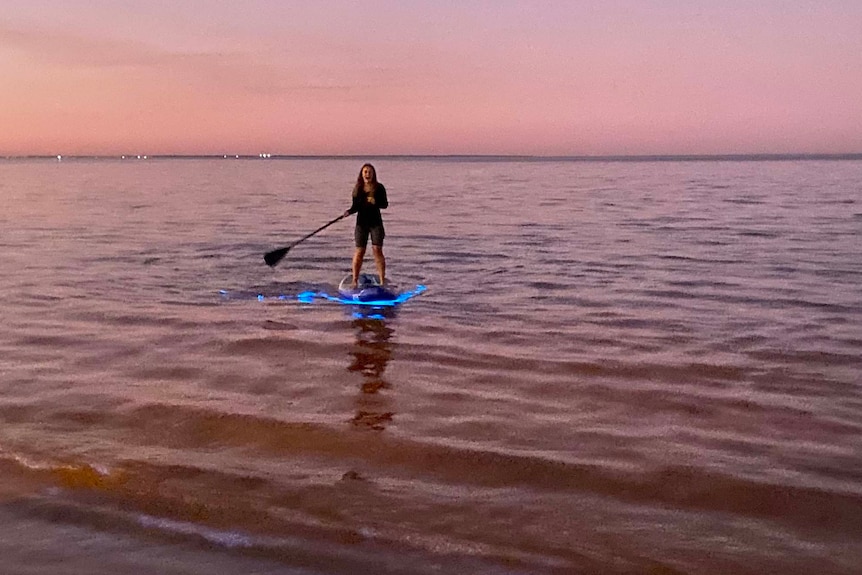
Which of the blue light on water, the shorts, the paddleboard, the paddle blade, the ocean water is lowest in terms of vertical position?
the ocean water

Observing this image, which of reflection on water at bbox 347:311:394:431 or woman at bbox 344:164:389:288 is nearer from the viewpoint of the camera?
reflection on water at bbox 347:311:394:431

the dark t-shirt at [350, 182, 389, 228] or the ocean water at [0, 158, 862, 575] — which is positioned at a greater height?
the dark t-shirt at [350, 182, 389, 228]

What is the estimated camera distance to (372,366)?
8.67 metres

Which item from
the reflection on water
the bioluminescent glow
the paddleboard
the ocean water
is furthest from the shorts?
the reflection on water

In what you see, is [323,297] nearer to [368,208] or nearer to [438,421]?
[368,208]

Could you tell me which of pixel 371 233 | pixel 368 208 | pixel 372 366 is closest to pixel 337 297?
pixel 371 233

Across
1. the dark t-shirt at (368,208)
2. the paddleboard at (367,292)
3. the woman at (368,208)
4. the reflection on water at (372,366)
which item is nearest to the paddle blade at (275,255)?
the paddleboard at (367,292)

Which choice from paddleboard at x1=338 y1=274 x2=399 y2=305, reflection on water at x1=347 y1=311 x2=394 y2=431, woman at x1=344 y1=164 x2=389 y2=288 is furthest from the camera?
woman at x1=344 y1=164 x2=389 y2=288

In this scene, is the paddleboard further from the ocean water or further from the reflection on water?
the reflection on water

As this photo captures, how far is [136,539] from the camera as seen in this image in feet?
15.2

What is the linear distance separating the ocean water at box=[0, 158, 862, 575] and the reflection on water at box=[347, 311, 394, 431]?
1.6 inches

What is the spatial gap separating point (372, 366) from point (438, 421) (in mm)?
1907

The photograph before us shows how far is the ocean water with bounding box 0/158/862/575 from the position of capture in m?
4.69

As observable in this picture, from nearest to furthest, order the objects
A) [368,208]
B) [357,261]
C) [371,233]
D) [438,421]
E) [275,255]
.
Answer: [438,421]
[368,208]
[371,233]
[357,261]
[275,255]
